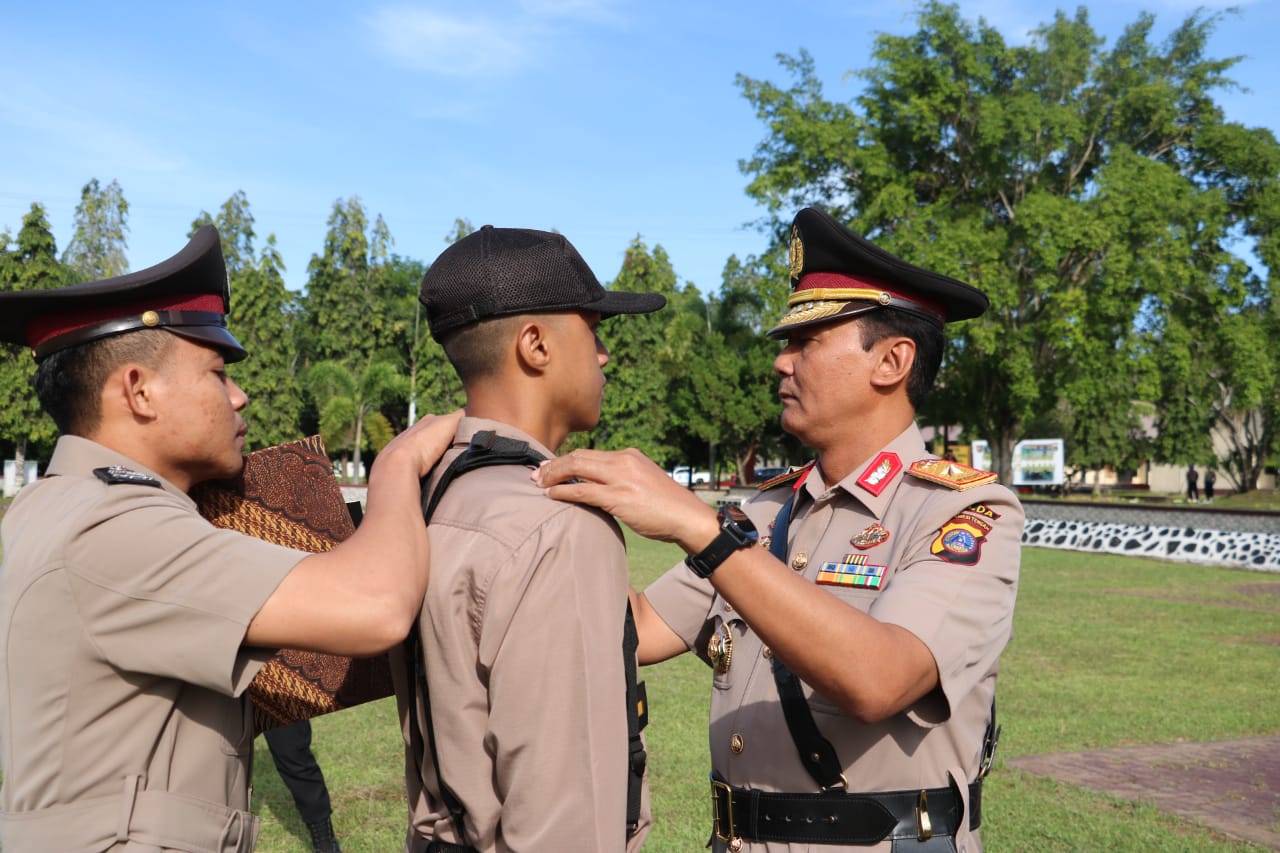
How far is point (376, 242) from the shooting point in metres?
54.8

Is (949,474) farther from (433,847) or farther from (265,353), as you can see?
(265,353)

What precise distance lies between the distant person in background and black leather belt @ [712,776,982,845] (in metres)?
3.41

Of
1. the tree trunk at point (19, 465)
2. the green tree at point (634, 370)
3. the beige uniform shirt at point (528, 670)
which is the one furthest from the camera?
the green tree at point (634, 370)

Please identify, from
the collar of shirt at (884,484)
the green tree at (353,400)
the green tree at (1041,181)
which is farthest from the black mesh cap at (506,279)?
the green tree at (353,400)

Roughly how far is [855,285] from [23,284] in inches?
1511

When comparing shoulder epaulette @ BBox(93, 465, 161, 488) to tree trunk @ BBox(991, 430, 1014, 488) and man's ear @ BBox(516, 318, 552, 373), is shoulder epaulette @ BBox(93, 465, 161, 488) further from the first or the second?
tree trunk @ BBox(991, 430, 1014, 488)

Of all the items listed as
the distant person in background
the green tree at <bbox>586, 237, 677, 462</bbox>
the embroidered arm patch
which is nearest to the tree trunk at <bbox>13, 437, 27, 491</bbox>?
the green tree at <bbox>586, 237, 677, 462</bbox>

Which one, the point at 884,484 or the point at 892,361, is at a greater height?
the point at 892,361

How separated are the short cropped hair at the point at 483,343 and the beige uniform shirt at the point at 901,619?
885 mm

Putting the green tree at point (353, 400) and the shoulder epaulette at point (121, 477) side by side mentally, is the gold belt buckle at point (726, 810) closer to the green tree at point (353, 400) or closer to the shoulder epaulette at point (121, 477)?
the shoulder epaulette at point (121, 477)

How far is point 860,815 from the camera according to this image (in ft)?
8.54

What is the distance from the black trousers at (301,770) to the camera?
5457 millimetres

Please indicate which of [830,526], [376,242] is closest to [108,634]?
[830,526]

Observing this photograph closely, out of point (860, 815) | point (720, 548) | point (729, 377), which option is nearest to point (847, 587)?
point (860, 815)
